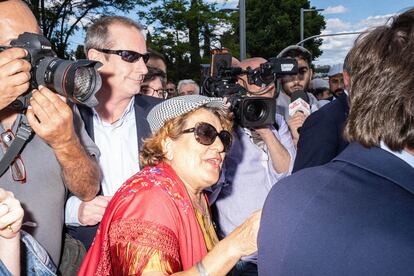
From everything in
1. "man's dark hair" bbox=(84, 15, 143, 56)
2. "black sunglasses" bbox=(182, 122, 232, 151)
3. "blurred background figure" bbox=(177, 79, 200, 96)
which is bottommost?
"blurred background figure" bbox=(177, 79, 200, 96)

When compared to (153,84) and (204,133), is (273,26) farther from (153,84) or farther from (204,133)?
(204,133)

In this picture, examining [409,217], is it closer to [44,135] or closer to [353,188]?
[353,188]

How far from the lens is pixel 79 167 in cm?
219

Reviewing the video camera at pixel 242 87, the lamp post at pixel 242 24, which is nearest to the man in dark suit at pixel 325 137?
the video camera at pixel 242 87

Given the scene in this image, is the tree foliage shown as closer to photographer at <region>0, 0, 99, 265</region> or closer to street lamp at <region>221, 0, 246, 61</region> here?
street lamp at <region>221, 0, 246, 61</region>

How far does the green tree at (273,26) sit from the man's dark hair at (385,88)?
41.2 meters

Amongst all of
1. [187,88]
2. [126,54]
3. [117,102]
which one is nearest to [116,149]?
[117,102]

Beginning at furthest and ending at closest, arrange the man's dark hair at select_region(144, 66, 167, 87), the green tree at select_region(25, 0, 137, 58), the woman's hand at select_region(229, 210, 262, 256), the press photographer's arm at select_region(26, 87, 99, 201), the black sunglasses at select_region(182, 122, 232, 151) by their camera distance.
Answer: the green tree at select_region(25, 0, 137, 58) → the man's dark hair at select_region(144, 66, 167, 87) → the black sunglasses at select_region(182, 122, 232, 151) → the press photographer's arm at select_region(26, 87, 99, 201) → the woman's hand at select_region(229, 210, 262, 256)

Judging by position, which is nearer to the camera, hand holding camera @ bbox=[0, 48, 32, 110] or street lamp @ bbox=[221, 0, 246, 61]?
hand holding camera @ bbox=[0, 48, 32, 110]

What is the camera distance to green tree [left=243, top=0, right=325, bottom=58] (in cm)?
4222

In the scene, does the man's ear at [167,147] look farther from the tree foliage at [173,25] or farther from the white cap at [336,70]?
the tree foliage at [173,25]

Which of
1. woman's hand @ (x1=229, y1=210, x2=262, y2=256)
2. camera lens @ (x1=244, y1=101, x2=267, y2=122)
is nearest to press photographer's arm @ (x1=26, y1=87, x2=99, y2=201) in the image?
woman's hand @ (x1=229, y1=210, x2=262, y2=256)

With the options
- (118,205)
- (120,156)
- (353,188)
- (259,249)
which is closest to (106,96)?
(120,156)

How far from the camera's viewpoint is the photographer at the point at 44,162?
1.93 metres
